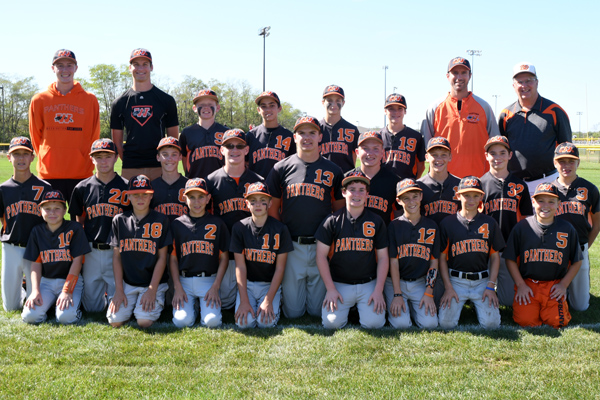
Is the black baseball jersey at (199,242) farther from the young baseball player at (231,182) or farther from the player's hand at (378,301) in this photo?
the player's hand at (378,301)

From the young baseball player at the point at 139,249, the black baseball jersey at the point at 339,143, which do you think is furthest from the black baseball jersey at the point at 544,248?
the young baseball player at the point at 139,249

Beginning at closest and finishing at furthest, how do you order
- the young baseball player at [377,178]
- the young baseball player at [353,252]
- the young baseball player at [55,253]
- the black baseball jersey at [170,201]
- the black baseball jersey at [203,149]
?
the young baseball player at [353,252], the young baseball player at [55,253], the young baseball player at [377,178], the black baseball jersey at [170,201], the black baseball jersey at [203,149]

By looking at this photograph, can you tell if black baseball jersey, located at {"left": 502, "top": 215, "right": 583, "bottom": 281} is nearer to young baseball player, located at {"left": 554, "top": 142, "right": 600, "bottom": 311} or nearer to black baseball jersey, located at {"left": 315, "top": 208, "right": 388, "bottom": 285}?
young baseball player, located at {"left": 554, "top": 142, "right": 600, "bottom": 311}

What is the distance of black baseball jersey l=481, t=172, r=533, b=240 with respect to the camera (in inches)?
213

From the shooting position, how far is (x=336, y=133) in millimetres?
6102

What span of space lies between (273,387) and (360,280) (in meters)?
1.84

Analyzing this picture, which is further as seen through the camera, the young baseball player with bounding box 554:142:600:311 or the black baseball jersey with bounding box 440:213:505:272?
the young baseball player with bounding box 554:142:600:311

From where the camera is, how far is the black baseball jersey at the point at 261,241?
17.0ft

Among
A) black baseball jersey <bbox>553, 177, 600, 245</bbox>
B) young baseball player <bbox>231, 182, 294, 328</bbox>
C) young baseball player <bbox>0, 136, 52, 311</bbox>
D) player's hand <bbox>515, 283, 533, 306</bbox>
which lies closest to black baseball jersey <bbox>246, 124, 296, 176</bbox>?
young baseball player <bbox>231, 182, 294, 328</bbox>

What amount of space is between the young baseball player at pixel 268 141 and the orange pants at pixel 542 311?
121 inches

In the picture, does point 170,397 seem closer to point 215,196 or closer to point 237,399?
point 237,399

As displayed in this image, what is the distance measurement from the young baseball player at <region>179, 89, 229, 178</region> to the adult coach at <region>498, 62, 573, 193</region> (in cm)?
358

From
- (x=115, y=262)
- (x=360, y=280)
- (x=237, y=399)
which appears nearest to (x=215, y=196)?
(x=115, y=262)

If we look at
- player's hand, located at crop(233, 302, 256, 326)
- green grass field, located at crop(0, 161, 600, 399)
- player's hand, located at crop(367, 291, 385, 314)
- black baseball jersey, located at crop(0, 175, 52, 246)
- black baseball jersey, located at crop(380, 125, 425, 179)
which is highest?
black baseball jersey, located at crop(380, 125, 425, 179)
